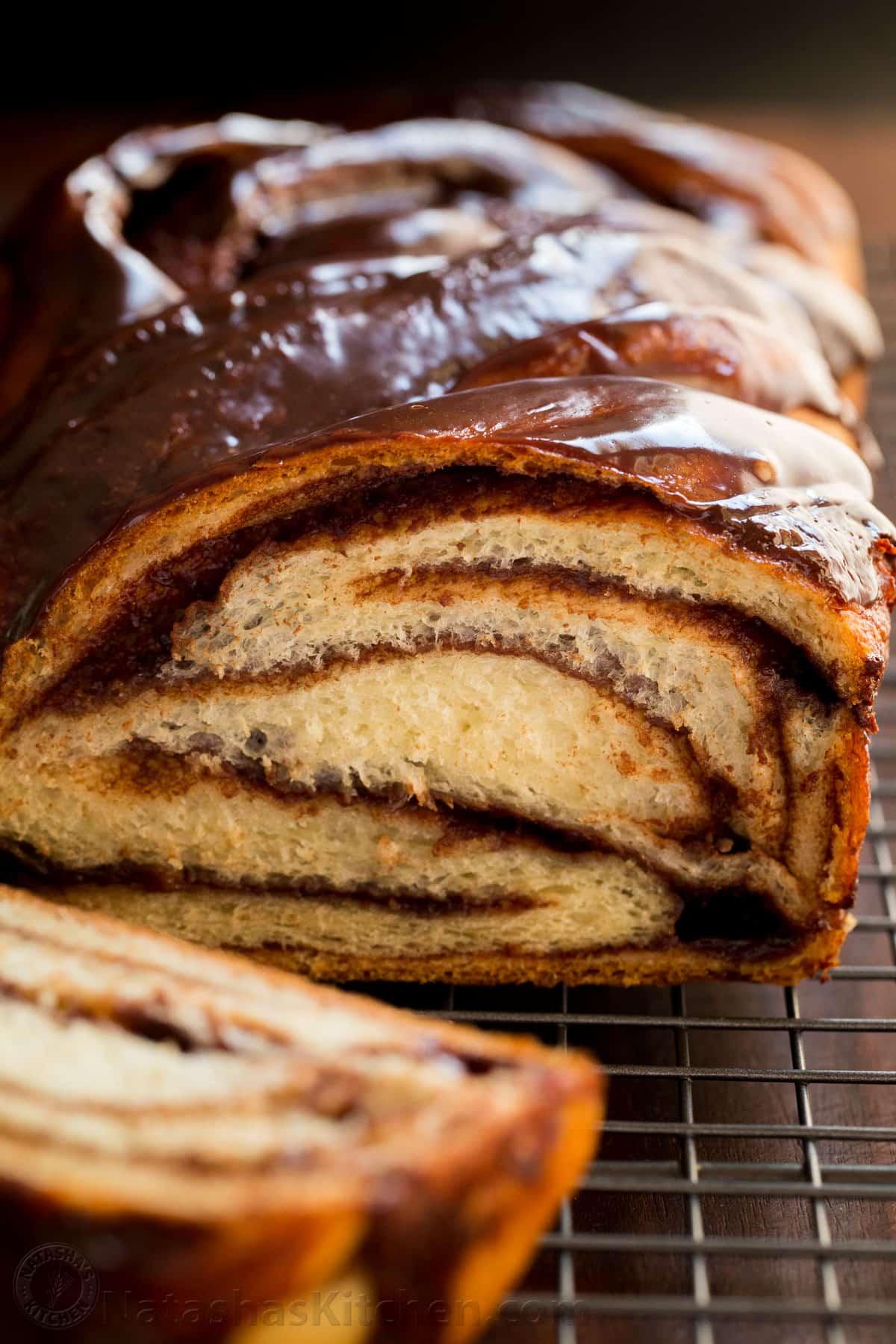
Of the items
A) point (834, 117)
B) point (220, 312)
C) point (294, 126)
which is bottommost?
point (220, 312)

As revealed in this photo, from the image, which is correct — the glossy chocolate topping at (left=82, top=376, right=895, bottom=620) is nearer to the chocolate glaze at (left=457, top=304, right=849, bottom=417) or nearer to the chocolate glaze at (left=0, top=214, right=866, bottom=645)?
the chocolate glaze at (left=0, top=214, right=866, bottom=645)

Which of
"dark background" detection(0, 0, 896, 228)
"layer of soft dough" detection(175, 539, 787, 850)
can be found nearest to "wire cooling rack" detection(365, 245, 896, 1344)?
"layer of soft dough" detection(175, 539, 787, 850)

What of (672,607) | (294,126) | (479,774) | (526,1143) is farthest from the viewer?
(294,126)

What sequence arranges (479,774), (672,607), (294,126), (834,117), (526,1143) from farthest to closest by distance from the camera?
(834,117)
(294,126)
(479,774)
(672,607)
(526,1143)

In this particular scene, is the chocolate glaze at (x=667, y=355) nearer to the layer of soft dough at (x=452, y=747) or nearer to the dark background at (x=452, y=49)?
the layer of soft dough at (x=452, y=747)

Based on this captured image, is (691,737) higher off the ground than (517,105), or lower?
lower

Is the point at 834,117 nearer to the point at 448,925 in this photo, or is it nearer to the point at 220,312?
the point at 220,312

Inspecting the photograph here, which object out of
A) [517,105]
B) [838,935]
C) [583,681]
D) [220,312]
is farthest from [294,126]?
[838,935]

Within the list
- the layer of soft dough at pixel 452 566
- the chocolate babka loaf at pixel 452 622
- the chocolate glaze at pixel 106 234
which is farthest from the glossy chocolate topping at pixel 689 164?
the layer of soft dough at pixel 452 566
